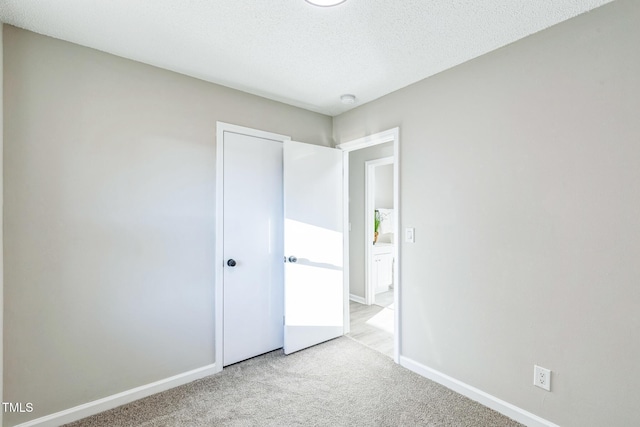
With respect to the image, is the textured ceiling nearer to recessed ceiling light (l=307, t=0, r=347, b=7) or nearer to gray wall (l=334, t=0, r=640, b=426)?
recessed ceiling light (l=307, t=0, r=347, b=7)

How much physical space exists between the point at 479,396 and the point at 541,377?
47cm

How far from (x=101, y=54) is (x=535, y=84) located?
2.91 meters

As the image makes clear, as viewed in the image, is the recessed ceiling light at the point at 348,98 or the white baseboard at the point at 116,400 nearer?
the white baseboard at the point at 116,400

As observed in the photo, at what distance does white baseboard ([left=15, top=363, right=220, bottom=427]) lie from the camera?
73.2 inches

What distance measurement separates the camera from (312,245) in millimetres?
3014

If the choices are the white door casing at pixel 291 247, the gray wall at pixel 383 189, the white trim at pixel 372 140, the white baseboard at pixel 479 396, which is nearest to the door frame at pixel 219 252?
the white door casing at pixel 291 247

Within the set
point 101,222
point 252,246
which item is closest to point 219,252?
point 252,246

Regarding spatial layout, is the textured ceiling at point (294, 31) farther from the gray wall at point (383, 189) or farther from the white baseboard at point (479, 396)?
the gray wall at point (383, 189)

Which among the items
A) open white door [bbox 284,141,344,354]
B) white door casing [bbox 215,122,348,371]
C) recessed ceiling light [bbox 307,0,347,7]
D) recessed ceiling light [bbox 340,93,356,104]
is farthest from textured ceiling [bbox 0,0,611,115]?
open white door [bbox 284,141,344,354]

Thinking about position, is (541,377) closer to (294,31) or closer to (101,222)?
(294,31)

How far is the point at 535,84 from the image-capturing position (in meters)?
1.86

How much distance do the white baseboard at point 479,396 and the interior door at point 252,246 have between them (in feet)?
4.31

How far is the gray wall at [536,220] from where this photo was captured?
5.08 ft

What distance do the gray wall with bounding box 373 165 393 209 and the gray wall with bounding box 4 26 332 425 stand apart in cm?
349
